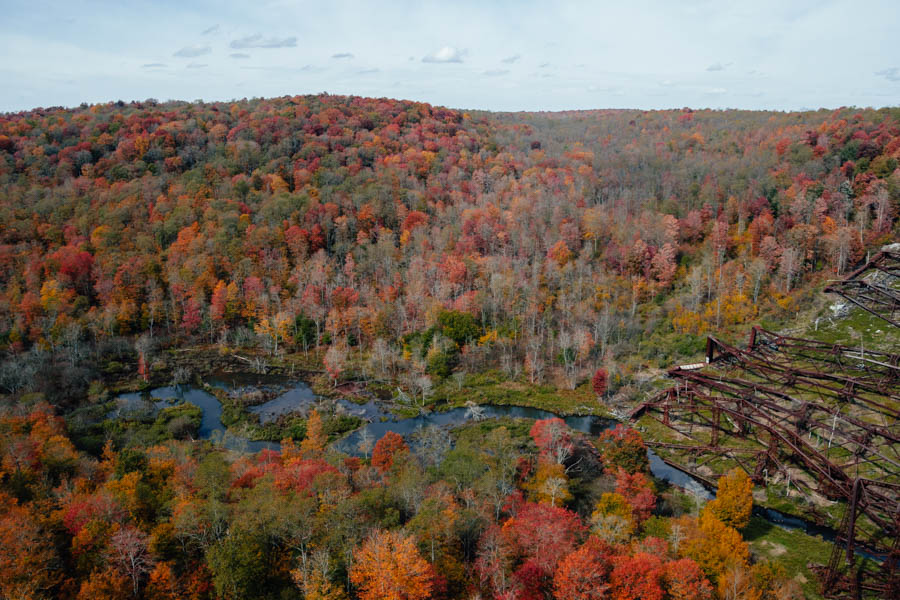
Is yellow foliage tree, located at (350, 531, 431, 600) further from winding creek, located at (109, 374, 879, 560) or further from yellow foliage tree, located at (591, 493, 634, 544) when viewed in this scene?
winding creek, located at (109, 374, 879, 560)

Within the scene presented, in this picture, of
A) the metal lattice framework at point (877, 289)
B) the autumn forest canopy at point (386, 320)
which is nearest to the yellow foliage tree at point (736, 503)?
the autumn forest canopy at point (386, 320)

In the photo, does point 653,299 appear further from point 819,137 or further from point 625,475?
point 819,137

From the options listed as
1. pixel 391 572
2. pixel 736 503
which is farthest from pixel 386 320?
pixel 391 572

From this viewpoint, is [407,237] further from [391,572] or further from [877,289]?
[877,289]

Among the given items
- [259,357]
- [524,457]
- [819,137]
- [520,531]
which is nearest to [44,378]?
[259,357]

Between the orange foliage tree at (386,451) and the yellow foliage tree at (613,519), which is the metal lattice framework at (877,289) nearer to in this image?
the yellow foliage tree at (613,519)

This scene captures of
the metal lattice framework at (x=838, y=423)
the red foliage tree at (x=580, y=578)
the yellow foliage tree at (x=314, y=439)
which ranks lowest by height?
the yellow foliage tree at (x=314, y=439)
